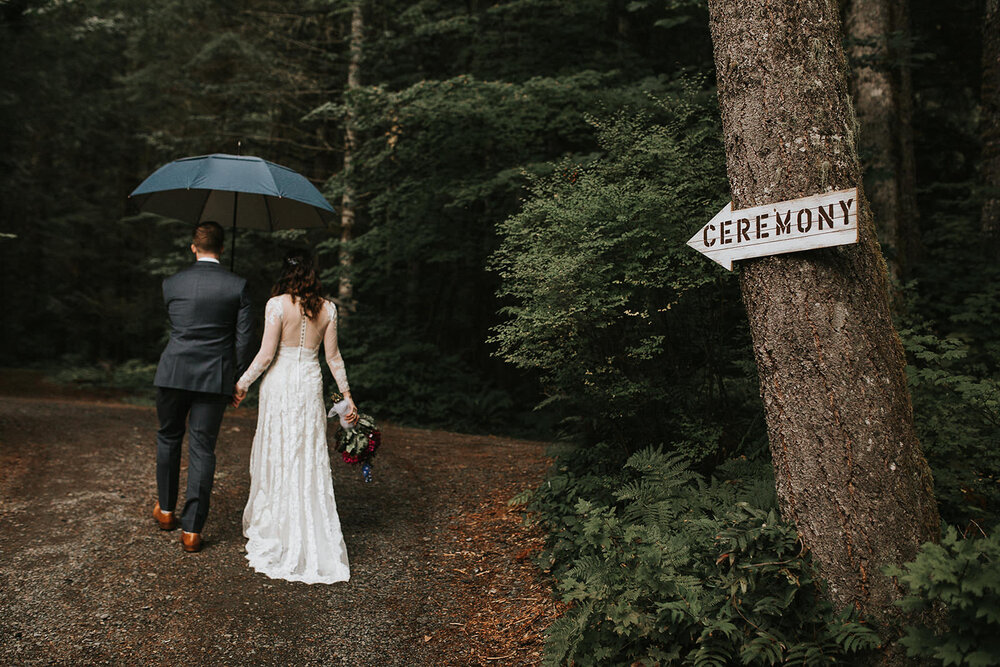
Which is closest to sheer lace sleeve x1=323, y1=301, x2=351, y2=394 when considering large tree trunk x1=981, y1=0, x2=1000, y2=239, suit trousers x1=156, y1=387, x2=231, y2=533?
suit trousers x1=156, y1=387, x2=231, y2=533

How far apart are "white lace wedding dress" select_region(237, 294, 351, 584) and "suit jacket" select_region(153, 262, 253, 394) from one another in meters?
0.18

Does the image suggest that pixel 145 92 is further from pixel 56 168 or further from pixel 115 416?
pixel 115 416

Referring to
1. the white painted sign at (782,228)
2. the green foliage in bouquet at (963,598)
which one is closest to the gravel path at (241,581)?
the green foliage in bouquet at (963,598)

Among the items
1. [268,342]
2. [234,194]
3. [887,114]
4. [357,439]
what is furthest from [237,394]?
[887,114]

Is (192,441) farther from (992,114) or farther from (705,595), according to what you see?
(992,114)

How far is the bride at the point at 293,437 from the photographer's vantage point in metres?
4.74

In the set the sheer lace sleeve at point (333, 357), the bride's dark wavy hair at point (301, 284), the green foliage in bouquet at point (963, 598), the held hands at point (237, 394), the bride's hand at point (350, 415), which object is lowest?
the green foliage in bouquet at point (963, 598)

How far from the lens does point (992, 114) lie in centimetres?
850

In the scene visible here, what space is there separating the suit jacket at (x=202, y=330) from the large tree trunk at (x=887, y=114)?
22.7 ft

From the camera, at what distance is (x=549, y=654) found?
3.48 metres

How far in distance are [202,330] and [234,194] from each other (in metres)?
1.86

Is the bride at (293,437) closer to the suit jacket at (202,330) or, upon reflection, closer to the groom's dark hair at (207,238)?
the suit jacket at (202,330)

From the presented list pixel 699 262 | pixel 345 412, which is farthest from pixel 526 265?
pixel 345 412

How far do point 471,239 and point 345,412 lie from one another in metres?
Answer: 8.48
